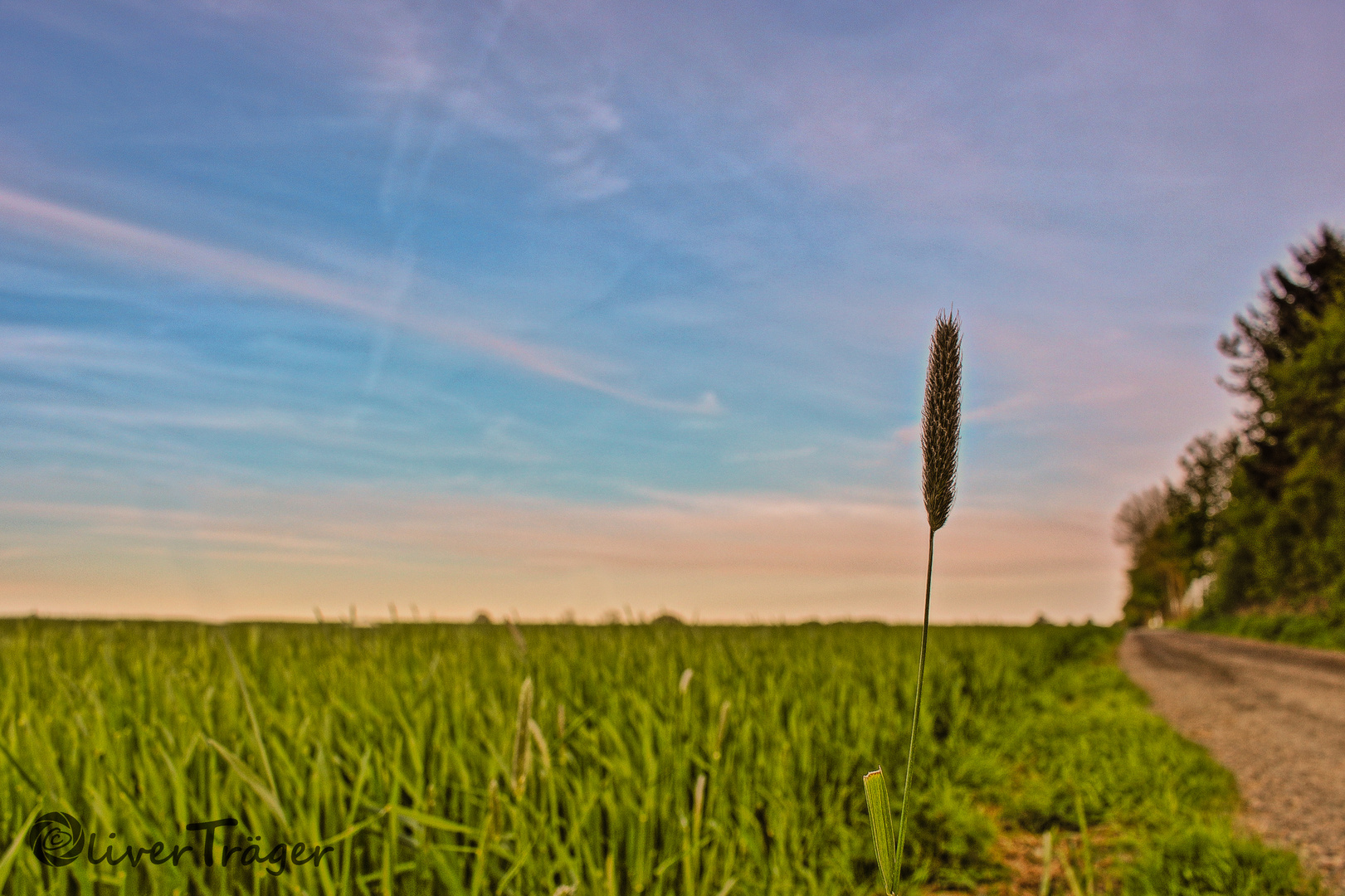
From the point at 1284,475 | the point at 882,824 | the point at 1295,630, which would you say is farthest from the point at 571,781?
the point at 1284,475

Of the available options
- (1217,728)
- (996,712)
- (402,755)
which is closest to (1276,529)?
(1217,728)

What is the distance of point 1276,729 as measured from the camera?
293 inches

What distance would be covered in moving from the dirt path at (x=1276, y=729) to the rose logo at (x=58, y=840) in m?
4.35

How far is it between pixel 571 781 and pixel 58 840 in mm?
1496

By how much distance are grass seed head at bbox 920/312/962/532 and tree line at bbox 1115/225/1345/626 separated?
25.8 meters

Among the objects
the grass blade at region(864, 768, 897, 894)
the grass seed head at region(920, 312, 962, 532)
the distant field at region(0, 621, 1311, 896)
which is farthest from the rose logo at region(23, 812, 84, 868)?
the grass seed head at region(920, 312, 962, 532)

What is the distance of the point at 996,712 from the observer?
22.5ft

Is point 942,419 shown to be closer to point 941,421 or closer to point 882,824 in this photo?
point 941,421

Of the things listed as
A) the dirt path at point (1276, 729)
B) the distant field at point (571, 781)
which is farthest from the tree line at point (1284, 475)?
the distant field at point (571, 781)

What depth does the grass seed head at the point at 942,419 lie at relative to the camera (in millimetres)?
711

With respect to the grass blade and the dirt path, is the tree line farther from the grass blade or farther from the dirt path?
the grass blade

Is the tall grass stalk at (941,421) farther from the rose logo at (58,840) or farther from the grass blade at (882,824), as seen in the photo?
the rose logo at (58,840)

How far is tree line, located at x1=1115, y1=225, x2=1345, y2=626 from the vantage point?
936 inches

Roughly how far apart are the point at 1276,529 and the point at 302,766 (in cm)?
3584
